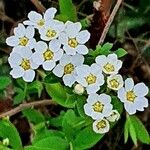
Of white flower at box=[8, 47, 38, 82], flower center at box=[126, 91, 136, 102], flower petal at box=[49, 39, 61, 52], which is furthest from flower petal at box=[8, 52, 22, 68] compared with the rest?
flower center at box=[126, 91, 136, 102]

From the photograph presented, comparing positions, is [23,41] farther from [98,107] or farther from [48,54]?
[98,107]

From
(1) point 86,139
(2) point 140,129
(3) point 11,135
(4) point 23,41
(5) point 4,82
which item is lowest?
(2) point 140,129

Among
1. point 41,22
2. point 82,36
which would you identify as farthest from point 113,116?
point 41,22

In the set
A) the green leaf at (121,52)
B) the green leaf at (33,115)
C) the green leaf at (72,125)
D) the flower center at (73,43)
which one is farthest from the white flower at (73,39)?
the green leaf at (33,115)

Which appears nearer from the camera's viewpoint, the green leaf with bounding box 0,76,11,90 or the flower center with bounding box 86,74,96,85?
the flower center with bounding box 86,74,96,85

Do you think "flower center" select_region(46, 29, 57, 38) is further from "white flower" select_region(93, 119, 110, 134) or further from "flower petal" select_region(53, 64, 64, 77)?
"white flower" select_region(93, 119, 110, 134)

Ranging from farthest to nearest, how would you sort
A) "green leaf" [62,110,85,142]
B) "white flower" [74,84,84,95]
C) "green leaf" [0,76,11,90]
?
"green leaf" [0,76,11,90] < "green leaf" [62,110,85,142] < "white flower" [74,84,84,95]

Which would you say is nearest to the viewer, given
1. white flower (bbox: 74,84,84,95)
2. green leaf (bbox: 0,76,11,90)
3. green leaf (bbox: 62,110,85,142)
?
white flower (bbox: 74,84,84,95)
